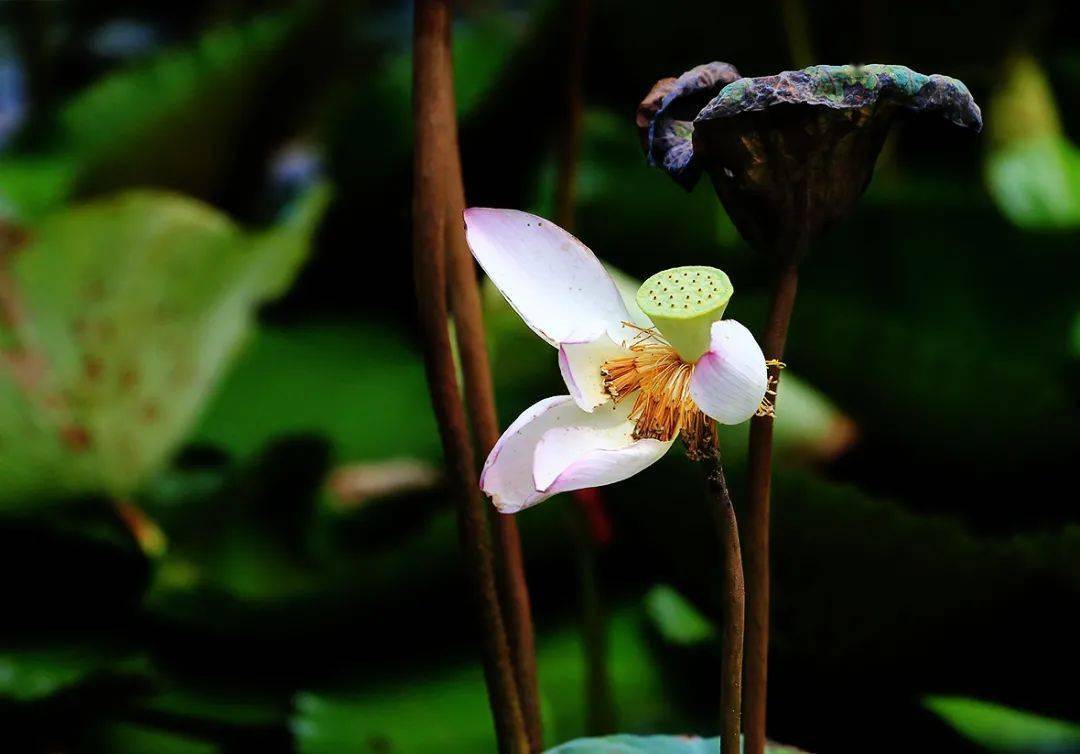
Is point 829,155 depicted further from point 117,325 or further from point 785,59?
point 785,59

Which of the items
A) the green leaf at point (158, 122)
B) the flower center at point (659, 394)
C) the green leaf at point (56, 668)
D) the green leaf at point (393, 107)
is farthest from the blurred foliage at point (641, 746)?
the green leaf at point (158, 122)

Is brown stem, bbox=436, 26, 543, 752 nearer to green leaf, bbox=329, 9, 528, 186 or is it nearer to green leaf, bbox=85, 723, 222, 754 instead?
green leaf, bbox=85, 723, 222, 754

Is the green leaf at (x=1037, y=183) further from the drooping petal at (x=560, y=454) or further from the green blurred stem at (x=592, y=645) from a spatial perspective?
the drooping petal at (x=560, y=454)

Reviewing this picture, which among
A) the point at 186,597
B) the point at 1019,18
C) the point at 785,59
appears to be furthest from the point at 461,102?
the point at 186,597

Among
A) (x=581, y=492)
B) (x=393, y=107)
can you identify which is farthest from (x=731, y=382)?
(x=393, y=107)

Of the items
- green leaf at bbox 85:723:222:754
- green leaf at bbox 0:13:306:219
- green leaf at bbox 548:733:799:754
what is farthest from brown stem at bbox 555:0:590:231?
green leaf at bbox 0:13:306:219

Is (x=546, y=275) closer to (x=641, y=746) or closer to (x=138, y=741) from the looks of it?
(x=641, y=746)
